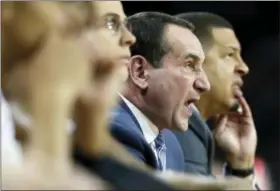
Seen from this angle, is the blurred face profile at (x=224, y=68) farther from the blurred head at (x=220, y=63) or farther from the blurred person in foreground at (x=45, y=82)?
the blurred person in foreground at (x=45, y=82)

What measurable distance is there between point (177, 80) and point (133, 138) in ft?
0.34

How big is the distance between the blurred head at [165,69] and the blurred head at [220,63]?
87mm

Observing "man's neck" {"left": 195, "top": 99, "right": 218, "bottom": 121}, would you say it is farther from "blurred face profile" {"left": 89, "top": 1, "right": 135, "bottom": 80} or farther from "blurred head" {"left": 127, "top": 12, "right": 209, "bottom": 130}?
"blurred face profile" {"left": 89, "top": 1, "right": 135, "bottom": 80}

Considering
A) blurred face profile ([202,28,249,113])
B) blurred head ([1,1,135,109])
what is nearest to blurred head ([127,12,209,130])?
blurred face profile ([202,28,249,113])

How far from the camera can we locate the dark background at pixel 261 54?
0.78 metres

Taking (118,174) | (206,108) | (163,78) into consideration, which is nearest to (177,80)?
(163,78)

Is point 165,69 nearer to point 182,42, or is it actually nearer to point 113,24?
point 182,42

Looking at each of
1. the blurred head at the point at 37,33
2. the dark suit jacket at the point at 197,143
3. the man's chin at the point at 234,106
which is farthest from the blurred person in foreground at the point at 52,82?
the man's chin at the point at 234,106

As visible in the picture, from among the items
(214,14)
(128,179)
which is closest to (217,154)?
(214,14)

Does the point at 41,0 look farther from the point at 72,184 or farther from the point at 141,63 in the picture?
the point at 141,63

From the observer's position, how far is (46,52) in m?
0.45

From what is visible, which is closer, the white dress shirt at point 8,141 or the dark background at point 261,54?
the white dress shirt at point 8,141

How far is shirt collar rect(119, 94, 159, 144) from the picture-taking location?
678 millimetres

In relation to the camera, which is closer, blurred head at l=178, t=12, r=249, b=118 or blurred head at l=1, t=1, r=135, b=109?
blurred head at l=1, t=1, r=135, b=109
